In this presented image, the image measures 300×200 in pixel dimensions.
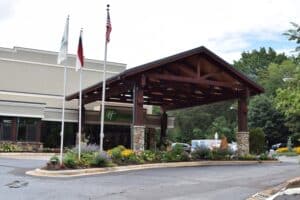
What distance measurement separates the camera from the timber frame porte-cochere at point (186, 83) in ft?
95.6

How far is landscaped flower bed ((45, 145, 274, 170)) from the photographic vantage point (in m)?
21.6

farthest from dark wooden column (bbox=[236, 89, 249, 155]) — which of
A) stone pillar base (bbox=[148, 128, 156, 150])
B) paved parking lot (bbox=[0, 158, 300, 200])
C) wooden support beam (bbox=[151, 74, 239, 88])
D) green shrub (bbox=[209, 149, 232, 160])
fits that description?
stone pillar base (bbox=[148, 128, 156, 150])

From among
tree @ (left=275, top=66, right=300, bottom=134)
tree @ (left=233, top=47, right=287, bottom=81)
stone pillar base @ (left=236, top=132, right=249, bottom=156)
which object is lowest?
stone pillar base @ (left=236, top=132, right=249, bottom=156)

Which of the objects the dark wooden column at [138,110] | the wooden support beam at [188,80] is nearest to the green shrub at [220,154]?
the wooden support beam at [188,80]

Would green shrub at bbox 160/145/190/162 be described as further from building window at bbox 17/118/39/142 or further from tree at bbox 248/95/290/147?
tree at bbox 248/95/290/147

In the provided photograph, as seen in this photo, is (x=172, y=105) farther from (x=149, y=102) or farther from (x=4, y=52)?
(x=4, y=52)

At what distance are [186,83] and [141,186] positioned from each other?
1652 centimetres

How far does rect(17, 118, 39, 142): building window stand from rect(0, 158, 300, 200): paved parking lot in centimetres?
2098

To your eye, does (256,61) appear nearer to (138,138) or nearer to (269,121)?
(269,121)

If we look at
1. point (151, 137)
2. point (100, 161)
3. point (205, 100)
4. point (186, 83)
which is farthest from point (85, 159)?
point (151, 137)

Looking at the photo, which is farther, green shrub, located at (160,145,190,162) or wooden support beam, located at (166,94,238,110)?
wooden support beam, located at (166,94,238,110)

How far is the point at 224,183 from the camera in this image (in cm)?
1769

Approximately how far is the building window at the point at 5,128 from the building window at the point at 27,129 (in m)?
0.73

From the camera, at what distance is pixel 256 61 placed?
111 meters
